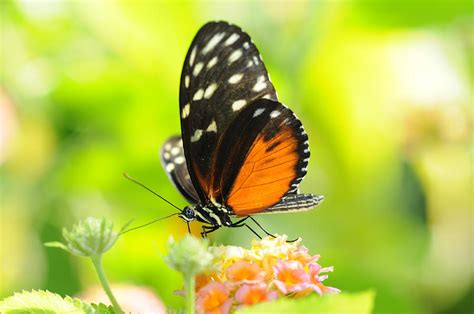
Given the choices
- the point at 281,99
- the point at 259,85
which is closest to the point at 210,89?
the point at 259,85

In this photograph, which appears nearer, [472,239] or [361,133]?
[361,133]

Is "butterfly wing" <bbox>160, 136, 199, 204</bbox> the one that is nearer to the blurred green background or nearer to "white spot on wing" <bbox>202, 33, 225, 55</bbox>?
"white spot on wing" <bbox>202, 33, 225, 55</bbox>

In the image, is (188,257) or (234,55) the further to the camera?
(234,55)

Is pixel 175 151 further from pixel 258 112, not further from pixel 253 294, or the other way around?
pixel 253 294

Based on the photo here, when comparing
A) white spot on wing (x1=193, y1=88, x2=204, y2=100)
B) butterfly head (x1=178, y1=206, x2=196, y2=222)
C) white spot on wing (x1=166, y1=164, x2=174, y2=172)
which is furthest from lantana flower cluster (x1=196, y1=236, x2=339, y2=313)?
white spot on wing (x1=166, y1=164, x2=174, y2=172)

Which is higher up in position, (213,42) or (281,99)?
(213,42)

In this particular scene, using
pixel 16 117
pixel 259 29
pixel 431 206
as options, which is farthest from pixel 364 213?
pixel 16 117

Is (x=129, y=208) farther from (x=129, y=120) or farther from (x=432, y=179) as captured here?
(x=432, y=179)
